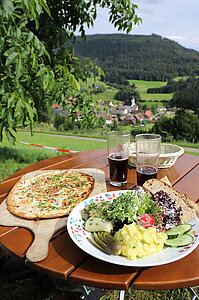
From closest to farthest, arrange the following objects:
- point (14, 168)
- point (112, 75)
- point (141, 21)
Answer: point (141, 21) < point (14, 168) < point (112, 75)

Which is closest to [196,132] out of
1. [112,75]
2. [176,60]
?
[112,75]

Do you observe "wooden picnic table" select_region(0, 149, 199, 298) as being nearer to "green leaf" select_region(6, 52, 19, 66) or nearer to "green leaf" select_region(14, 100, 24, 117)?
"green leaf" select_region(14, 100, 24, 117)

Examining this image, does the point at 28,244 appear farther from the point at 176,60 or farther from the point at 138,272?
the point at 176,60

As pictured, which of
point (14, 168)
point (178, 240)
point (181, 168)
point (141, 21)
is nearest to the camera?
point (178, 240)

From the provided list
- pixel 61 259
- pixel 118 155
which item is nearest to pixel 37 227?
pixel 61 259

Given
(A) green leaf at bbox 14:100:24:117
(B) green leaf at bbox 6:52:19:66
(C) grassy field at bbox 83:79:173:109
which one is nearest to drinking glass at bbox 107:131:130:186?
(A) green leaf at bbox 14:100:24:117

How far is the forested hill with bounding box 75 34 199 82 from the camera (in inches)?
808

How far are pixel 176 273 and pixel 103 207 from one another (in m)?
0.41

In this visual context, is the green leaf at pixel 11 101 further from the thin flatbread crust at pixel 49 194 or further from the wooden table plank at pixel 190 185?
the wooden table plank at pixel 190 185

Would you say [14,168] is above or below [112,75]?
below

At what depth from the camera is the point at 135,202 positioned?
0.98 meters

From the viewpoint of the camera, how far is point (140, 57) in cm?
2245

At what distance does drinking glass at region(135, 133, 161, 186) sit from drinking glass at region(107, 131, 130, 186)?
0.30ft

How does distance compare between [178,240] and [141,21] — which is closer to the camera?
[178,240]
